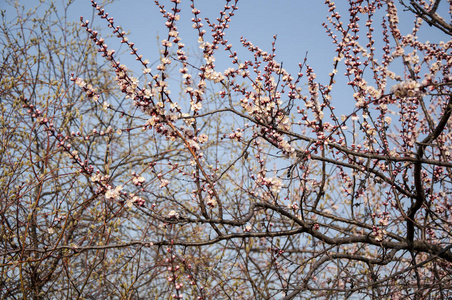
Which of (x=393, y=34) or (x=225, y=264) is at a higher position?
(x=393, y=34)

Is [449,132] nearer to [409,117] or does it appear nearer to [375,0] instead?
[409,117]

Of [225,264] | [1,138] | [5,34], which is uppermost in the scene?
[5,34]

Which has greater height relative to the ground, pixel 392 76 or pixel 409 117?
pixel 392 76

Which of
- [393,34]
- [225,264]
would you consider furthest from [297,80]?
[225,264]

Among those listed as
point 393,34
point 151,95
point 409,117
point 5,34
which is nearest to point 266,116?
point 151,95

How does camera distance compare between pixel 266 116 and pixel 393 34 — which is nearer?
pixel 266 116

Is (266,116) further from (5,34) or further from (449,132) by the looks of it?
(5,34)

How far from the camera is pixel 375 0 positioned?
482 centimetres

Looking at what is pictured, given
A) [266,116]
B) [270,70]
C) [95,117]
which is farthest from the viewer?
[95,117]

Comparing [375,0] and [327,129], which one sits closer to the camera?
[327,129]

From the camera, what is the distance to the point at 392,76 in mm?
4902

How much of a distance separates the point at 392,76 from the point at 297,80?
1864mm

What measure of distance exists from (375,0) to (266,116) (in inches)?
97.2

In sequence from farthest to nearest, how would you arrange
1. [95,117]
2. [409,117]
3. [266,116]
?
[95,117]
[409,117]
[266,116]
